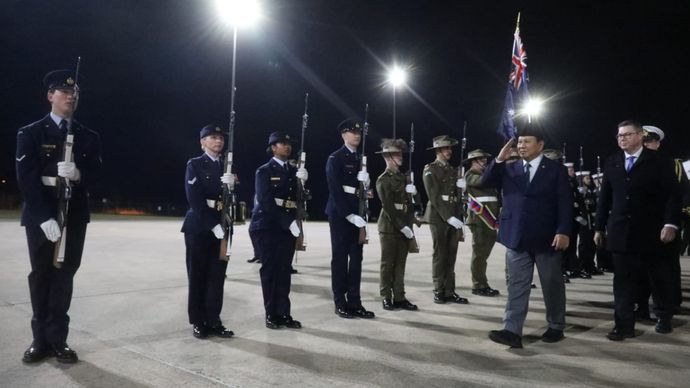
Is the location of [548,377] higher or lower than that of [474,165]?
lower

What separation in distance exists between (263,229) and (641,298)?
446cm

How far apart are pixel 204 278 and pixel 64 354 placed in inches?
55.9

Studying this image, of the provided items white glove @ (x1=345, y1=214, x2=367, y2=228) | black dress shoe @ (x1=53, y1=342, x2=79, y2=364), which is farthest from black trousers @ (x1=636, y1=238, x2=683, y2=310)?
black dress shoe @ (x1=53, y1=342, x2=79, y2=364)

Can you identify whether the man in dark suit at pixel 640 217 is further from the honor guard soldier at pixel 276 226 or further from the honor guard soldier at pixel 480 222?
the honor guard soldier at pixel 276 226

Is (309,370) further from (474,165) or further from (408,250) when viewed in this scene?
(474,165)

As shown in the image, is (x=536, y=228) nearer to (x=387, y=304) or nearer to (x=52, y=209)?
(x=387, y=304)

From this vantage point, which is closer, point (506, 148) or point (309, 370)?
point (309, 370)

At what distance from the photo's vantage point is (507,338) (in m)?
4.94

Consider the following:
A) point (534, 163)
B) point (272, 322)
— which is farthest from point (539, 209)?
point (272, 322)

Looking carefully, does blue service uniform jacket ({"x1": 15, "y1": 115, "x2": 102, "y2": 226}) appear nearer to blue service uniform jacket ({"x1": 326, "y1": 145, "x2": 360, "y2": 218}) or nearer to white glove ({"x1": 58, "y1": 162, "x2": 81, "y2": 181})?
white glove ({"x1": 58, "y1": 162, "x2": 81, "y2": 181})

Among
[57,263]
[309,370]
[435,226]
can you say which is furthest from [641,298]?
[57,263]

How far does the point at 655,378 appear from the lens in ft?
13.2

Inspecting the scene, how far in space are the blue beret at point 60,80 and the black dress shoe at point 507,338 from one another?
168 inches

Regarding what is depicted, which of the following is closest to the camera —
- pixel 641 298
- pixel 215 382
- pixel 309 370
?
pixel 215 382
